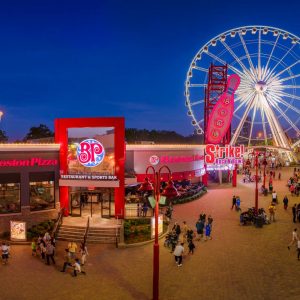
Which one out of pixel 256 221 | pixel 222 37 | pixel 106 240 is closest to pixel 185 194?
pixel 256 221

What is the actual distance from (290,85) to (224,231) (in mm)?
35618

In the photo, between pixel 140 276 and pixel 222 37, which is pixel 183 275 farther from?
pixel 222 37

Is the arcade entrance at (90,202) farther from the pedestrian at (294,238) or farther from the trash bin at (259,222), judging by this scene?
the pedestrian at (294,238)

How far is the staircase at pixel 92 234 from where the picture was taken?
25.5 meters

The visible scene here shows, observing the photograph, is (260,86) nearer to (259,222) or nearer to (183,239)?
(259,222)

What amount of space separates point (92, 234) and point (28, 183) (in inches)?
262

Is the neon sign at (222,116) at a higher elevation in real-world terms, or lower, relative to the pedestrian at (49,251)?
higher

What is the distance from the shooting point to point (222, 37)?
5453cm

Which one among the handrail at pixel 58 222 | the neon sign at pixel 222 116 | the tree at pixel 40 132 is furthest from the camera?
the tree at pixel 40 132

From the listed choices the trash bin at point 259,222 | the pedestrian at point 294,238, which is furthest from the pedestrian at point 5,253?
the trash bin at point 259,222

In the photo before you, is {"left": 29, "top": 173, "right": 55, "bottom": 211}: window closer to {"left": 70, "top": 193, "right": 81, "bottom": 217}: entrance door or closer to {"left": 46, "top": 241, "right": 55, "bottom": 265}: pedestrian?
{"left": 70, "top": 193, "right": 81, "bottom": 217}: entrance door

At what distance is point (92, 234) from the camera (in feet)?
86.1

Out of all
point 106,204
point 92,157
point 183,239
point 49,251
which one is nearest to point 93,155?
point 92,157

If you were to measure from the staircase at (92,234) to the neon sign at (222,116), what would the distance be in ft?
83.7
